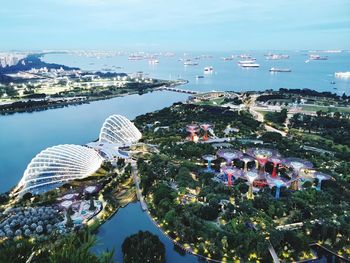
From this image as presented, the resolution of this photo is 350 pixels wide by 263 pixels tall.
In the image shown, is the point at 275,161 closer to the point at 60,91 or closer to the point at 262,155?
the point at 262,155

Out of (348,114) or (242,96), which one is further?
(242,96)

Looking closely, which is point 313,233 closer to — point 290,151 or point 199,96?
point 290,151

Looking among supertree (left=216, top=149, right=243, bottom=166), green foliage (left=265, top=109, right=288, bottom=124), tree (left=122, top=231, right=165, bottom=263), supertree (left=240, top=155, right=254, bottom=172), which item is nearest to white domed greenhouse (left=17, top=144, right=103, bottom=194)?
tree (left=122, top=231, right=165, bottom=263)

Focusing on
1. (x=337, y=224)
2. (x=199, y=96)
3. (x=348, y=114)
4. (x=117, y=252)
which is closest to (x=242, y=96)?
(x=199, y=96)

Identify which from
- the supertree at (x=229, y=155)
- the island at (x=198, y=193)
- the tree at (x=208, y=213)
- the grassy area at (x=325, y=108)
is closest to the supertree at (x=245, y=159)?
the island at (x=198, y=193)

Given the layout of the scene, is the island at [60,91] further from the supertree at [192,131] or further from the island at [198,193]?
the supertree at [192,131]

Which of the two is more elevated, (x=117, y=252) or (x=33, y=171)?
(x=33, y=171)

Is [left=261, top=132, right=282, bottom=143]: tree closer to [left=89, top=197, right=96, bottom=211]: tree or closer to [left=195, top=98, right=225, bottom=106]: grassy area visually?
[left=89, top=197, right=96, bottom=211]: tree
